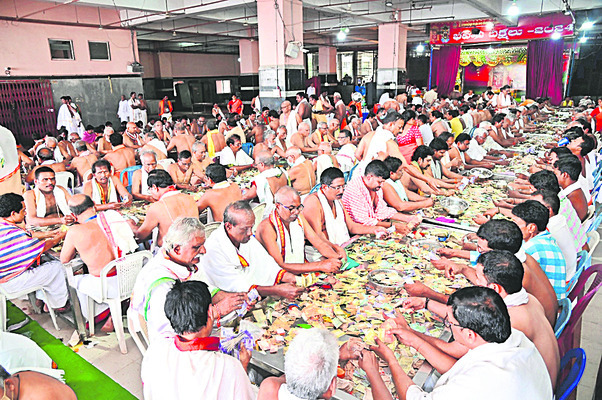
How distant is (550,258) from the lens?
2801mm

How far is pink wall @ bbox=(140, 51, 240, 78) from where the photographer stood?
2086 cm

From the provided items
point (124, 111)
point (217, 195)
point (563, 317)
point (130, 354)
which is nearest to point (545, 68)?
point (124, 111)

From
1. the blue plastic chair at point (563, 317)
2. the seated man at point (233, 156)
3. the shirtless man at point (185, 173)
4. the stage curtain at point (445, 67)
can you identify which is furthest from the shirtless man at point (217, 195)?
the stage curtain at point (445, 67)

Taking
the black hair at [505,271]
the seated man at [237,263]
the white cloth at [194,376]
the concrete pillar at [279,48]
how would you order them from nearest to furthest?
the white cloth at [194,376] → the black hair at [505,271] → the seated man at [237,263] → the concrete pillar at [279,48]

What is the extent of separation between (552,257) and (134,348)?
11.1 feet

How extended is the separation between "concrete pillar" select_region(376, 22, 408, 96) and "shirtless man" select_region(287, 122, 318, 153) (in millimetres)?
9343

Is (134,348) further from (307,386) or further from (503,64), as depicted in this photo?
(503,64)

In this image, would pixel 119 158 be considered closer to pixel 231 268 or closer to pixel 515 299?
pixel 231 268

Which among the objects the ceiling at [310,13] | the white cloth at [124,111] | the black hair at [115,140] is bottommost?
the black hair at [115,140]

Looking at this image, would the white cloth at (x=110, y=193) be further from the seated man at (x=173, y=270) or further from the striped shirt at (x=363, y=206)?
the striped shirt at (x=363, y=206)

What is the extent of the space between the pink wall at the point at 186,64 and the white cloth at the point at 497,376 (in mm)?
21913

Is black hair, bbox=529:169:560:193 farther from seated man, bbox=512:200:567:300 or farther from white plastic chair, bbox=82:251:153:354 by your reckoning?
white plastic chair, bbox=82:251:153:354

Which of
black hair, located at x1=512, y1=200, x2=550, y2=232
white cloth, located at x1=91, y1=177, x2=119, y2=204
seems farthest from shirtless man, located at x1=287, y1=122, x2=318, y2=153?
black hair, located at x1=512, y1=200, x2=550, y2=232

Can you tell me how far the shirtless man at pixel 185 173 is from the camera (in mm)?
5305
